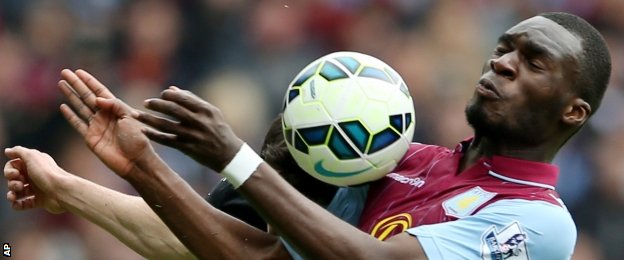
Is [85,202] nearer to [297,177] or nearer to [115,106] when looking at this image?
[297,177]

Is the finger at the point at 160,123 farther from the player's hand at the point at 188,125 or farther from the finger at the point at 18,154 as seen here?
the finger at the point at 18,154

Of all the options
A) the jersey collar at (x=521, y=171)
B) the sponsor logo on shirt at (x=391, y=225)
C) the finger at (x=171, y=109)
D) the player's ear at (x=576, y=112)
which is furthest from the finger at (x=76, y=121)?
the player's ear at (x=576, y=112)

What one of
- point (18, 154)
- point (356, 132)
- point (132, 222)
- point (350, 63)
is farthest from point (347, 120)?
point (18, 154)

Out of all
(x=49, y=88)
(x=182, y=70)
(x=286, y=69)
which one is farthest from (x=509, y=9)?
(x=49, y=88)

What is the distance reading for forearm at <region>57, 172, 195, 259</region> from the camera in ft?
17.2

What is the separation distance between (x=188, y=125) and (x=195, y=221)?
1.61 feet

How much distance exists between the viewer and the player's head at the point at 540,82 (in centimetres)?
462

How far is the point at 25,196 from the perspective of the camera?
5086mm

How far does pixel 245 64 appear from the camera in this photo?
10008 mm

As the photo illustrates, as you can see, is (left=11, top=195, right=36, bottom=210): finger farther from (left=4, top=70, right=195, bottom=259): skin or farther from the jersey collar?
the jersey collar

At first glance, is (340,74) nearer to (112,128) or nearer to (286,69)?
(112,128)

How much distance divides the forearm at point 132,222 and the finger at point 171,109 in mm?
1448

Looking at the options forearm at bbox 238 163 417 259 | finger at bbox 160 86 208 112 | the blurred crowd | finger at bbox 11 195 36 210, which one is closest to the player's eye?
forearm at bbox 238 163 417 259

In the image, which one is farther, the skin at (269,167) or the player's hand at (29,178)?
the player's hand at (29,178)
